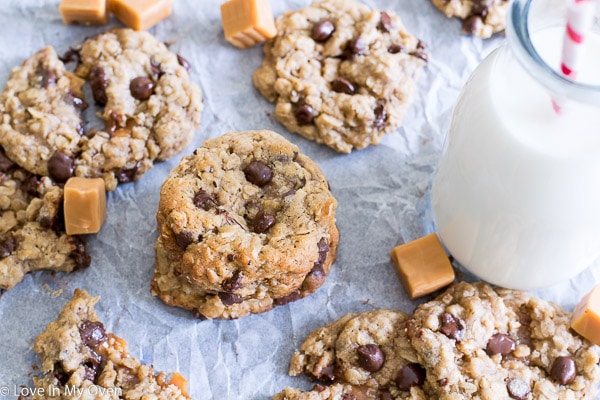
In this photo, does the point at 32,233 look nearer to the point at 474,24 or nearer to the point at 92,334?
the point at 92,334

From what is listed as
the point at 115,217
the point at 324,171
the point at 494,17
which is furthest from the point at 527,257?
the point at 115,217

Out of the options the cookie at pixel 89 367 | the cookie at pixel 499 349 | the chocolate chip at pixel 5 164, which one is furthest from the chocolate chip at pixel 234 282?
the chocolate chip at pixel 5 164

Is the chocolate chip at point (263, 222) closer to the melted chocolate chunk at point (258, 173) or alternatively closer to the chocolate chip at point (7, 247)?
the melted chocolate chunk at point (258, 173)

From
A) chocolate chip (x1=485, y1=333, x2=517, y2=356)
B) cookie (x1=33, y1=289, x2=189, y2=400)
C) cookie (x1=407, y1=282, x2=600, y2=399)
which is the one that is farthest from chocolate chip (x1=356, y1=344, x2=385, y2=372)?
cookie (x1=33, y1=289, x2=189, y2=400)

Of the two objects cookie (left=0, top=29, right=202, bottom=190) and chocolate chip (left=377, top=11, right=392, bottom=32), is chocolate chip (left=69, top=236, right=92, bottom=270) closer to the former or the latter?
cookie (left=0, top=29, right=202, bottom=190)

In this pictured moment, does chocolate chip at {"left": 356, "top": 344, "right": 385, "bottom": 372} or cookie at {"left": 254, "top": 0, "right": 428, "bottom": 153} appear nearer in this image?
chocolate chip at {"left": 356, "top": 344, "right": 385, "bottom": 372}

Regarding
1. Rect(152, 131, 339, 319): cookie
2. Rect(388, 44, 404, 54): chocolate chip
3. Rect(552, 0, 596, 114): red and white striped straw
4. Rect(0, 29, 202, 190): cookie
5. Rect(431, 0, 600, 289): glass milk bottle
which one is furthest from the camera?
Rect(388, 44, 404, 54): chocolate chip

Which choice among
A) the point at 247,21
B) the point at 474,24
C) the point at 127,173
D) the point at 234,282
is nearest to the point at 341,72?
the point at 247,21
